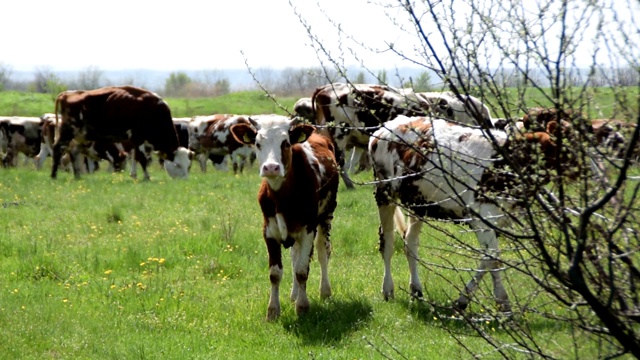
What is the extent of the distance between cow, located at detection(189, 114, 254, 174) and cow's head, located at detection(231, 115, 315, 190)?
22.4 metres

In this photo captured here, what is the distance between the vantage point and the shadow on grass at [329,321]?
8.19 meters

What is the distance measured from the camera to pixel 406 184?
31.6 feet

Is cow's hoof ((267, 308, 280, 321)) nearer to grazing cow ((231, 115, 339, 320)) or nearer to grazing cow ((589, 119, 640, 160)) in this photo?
grazing cow ((231, 115, 339, 320))

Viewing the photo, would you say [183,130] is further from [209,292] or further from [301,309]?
[301,309]

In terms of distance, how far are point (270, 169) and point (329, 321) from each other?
159 cm

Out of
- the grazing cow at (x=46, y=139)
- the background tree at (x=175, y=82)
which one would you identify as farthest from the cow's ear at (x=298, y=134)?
the background tree at (x=175, y=82)

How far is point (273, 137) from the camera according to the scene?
29.1 feet

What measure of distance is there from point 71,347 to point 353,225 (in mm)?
6385

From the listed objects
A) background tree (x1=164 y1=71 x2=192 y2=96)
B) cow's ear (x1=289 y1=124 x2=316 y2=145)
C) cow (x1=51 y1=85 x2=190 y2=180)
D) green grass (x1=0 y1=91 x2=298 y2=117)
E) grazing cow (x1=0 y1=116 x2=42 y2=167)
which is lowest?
background tree (x1=164 y1=71 x2=192 y2=96)

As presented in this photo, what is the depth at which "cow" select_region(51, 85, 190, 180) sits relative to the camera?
23375mm

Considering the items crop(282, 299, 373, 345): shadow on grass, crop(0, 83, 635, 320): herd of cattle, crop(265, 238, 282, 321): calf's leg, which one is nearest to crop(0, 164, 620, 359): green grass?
crop(282, 299, 373, 345): shadow on grass

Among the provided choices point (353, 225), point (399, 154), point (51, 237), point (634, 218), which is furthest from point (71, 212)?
point (634, 218)

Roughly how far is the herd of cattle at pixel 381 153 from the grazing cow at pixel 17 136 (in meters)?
10.6

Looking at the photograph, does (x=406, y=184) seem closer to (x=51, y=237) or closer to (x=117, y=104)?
(x=51, y=237)
